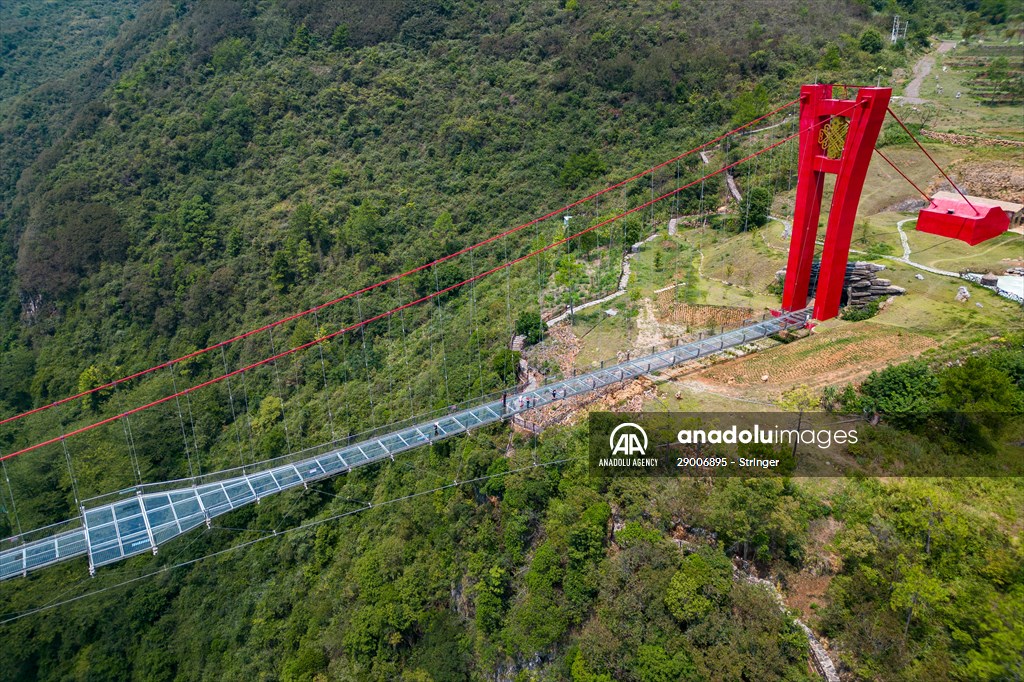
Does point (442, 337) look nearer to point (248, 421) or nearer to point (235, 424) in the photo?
point (248, 421)

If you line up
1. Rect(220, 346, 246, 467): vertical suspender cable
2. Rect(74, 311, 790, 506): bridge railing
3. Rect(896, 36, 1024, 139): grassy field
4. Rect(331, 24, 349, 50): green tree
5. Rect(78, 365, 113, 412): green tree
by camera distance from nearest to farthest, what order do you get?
Rect(74, 311, 790, 506): bridge railing < Rect(220, 346, 246, 467): vertical suspender cable < Rect(896, 36, 1024, 139): grassy field < Rect(78, 365, 113, 412): green tree < Rect(331, 24, 349, 50): green tree

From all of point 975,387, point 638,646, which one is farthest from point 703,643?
point 975,387

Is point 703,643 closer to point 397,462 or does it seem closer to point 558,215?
point 397,462

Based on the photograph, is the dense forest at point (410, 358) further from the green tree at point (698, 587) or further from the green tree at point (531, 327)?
the green tree at point (531, 327)

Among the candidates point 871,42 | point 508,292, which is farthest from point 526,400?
point 871,42

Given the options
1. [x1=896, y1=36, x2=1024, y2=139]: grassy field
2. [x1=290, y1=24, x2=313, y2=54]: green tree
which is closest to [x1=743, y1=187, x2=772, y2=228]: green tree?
[x1=896, y1=36, x2=1024, y2=139]: grassy field

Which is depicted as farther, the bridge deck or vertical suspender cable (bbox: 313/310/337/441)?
vertical suspender cable (bbox: 313/310/337/441)

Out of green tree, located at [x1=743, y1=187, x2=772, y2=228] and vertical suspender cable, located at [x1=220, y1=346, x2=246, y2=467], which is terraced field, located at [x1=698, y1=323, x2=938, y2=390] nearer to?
green tree, located at [x1=743, y1=187, x2=772, y2=228]
